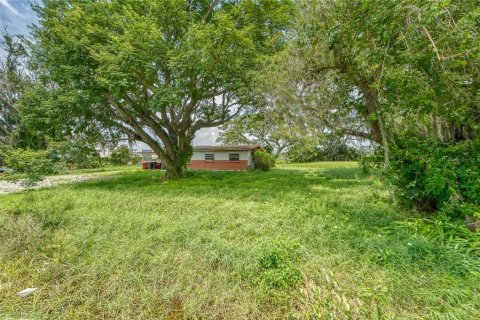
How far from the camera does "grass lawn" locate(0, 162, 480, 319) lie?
2369 mm

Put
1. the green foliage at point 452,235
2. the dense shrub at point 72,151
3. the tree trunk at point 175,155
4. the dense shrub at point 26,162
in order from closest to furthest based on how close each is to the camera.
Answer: the green foliage at point 452,235 < the dense shrub at point 26,162 < the dense shrub at point 72,151 < the tree trunk at point 175,155

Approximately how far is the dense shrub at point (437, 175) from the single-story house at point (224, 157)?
15359 millimetres

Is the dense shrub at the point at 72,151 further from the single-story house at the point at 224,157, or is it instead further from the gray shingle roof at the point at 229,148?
the gray shingle roof at the point at 229,148

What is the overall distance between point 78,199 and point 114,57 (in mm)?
4936

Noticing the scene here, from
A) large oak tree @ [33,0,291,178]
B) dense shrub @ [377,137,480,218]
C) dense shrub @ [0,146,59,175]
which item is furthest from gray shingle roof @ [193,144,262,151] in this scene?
dense shrub @ [377,137,480,218]

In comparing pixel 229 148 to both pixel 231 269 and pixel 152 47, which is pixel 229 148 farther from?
pixel 231 269

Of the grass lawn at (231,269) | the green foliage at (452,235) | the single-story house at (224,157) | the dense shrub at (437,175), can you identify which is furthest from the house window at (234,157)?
the green foliage at (452,235)

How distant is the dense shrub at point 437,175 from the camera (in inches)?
150

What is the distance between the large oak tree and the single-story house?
926 cm

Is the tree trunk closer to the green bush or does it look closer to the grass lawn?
the grass lawn

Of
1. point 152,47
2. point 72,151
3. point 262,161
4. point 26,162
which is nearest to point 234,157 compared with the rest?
point 262,161

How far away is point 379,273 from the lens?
273 cm

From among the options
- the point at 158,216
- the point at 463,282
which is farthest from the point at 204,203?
the point at 463,282

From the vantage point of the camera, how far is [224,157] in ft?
68.2
